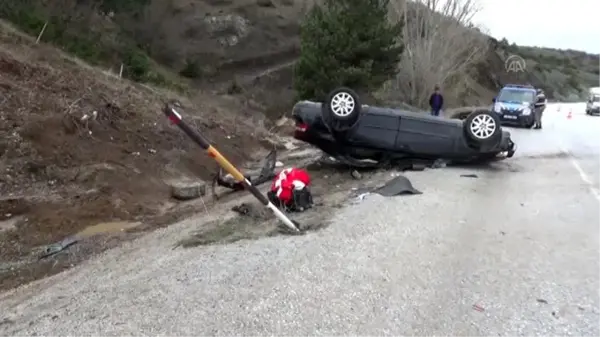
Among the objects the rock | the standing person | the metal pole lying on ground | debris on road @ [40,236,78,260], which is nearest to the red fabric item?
the metal pole lying on ground

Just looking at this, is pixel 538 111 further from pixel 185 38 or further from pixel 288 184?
pixel 288 184

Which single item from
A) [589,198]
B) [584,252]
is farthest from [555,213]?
[584,252]

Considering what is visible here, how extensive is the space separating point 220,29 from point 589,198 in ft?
119

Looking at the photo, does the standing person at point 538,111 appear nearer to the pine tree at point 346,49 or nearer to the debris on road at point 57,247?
the pine tree at point 346,49

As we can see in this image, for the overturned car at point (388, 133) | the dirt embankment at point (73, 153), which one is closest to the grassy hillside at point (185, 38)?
the dirt embankment at point (73, 153)

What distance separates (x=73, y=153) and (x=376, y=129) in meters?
5.94

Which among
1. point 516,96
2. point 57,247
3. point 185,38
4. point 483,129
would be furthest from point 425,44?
point 57,247

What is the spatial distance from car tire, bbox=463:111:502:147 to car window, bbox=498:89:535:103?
62.0ft

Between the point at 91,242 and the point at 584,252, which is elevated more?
the point at 584,252

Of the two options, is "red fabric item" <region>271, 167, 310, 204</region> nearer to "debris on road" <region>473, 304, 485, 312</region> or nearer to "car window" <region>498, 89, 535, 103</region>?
"debris on road" <region>473, 304, 485, 312</region>

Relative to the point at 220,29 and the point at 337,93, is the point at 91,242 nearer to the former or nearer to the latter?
the point at 337,93

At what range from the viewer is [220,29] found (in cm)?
4406

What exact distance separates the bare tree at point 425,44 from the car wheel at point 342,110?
25221 mm

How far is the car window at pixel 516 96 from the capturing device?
1221 inches
